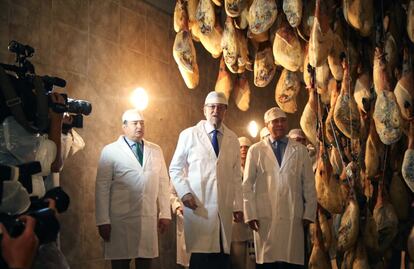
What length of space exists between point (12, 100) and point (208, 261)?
2406 mm

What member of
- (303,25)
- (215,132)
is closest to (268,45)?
(303,25)

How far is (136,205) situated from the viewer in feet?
15.1

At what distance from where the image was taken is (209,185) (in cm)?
443

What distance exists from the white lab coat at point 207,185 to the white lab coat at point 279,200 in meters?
0.17

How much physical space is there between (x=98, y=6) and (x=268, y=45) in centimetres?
179

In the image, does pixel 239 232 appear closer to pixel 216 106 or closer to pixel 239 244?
pixel 239 244

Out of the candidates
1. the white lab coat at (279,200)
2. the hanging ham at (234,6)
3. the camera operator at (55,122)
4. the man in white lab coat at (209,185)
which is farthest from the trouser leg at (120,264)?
the hanging ham at (234,6)

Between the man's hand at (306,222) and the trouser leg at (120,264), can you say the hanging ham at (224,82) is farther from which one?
the trouser leg at (120,264)

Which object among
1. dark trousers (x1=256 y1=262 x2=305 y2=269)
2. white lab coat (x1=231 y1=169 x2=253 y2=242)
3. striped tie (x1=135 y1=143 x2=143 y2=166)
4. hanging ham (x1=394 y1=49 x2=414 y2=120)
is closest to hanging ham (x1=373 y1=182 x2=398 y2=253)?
hanging ham (x1=394 y1=49 x2=414 y2=120)

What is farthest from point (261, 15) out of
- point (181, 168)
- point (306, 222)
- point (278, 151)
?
point (306, 222)

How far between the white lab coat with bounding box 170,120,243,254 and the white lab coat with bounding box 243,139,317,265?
170mm

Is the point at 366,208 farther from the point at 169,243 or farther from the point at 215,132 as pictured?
the point at 169,243

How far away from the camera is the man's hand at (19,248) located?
1732 mm

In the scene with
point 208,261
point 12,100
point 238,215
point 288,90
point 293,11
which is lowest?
point 208,261
